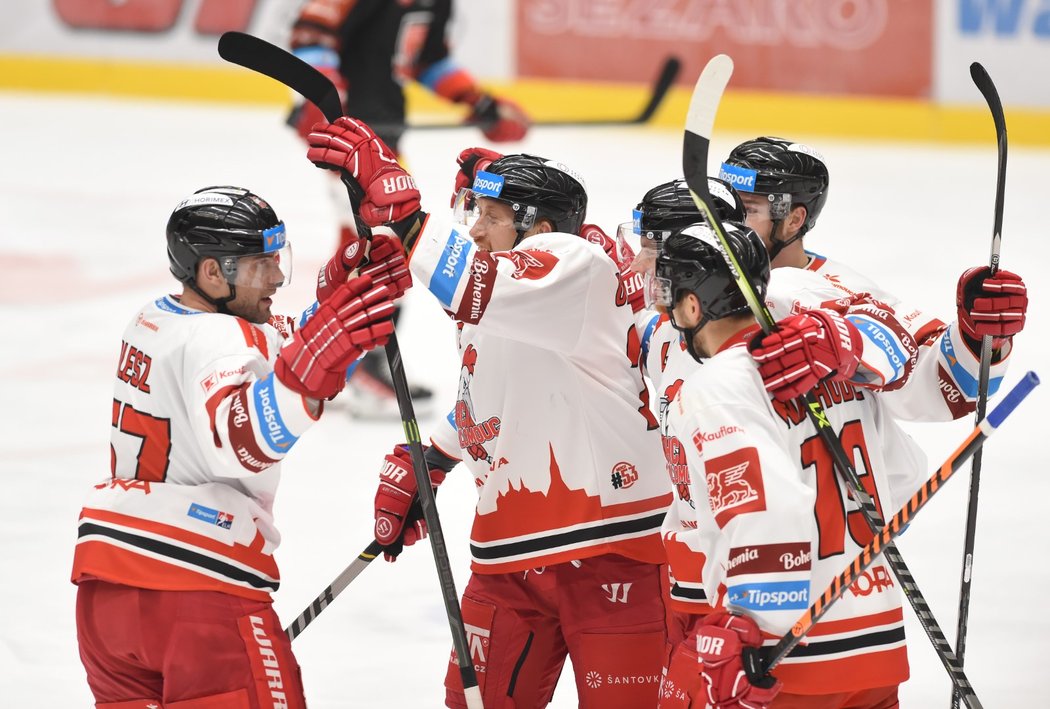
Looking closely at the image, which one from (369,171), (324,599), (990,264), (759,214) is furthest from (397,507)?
(990,264)

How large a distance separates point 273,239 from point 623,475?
0.75 m

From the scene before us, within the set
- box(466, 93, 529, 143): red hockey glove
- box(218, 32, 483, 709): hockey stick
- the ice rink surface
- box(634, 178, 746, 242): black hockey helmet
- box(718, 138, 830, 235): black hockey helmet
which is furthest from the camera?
box(466, 93, 529, 143): red hockey glove

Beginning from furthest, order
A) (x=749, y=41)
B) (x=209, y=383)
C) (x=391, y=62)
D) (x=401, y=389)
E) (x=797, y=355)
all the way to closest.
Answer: (x=749, y=41) < (x=391, y=62) < (x=401, y=389) < (x=209, y=383) < (x=797, y=355)

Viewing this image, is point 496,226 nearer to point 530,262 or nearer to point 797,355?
point 530,262

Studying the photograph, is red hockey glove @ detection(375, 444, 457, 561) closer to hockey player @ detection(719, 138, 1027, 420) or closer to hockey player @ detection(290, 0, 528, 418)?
hockey player @ detection(719, 138, 1027, 420)

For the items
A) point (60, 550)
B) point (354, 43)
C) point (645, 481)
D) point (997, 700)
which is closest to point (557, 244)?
point (645, 481)

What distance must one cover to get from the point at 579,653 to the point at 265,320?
2.65 feet

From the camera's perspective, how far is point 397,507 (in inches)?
115

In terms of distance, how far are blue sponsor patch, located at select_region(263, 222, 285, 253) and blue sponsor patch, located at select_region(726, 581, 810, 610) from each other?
3.29 feet

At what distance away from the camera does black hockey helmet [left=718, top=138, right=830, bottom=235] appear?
2.90 meters

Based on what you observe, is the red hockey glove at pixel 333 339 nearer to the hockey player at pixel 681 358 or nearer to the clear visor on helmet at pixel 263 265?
the clear visor on helmet at pixel 263 265

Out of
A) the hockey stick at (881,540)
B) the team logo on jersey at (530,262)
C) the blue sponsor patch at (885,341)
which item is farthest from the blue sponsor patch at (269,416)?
the blue sponsor patch at (885,341)

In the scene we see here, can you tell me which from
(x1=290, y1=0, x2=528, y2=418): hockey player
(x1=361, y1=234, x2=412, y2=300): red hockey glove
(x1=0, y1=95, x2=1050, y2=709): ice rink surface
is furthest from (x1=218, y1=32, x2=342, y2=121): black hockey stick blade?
(x1=290, y1=0, x2=528, y2=418): hockey player

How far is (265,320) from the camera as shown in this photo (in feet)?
8.71
